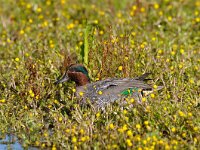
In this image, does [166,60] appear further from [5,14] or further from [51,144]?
[5,14]

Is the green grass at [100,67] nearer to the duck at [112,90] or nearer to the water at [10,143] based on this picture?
the water at [10,143]

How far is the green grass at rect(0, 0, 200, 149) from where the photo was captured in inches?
298

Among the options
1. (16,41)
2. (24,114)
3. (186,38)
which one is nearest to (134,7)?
(186,38)

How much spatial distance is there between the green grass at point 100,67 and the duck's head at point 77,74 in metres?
0.20

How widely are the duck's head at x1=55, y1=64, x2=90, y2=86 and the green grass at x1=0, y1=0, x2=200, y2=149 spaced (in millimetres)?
200

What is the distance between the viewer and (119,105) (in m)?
8.15

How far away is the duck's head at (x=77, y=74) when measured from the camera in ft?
29.5

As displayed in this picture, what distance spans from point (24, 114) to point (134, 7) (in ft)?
14.0

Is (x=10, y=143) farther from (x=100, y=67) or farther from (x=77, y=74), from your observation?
(x=100, y=67)

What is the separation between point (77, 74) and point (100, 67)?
0.63m

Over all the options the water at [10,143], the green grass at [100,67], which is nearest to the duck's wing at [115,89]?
the green grass at [100,67]

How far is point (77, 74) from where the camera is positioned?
898 centimetres

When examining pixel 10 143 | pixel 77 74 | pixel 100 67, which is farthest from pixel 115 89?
pixel 10 143

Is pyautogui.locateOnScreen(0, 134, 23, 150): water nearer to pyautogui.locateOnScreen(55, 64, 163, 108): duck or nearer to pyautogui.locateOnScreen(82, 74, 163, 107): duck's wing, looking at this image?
pyautogui.locateOnScreen(55, 64, 163, 108): duck
